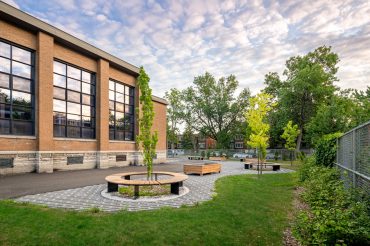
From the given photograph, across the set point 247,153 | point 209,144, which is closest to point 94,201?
point 247,153

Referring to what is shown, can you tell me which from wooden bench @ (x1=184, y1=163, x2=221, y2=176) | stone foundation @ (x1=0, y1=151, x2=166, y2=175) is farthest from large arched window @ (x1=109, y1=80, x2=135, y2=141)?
wooden bench @ (x1=184, y1=163, x2=221, y2=176)

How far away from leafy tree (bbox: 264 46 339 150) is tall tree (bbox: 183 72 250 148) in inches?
428

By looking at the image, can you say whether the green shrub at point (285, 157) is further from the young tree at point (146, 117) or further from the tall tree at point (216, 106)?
the young tree at point (146, 117)

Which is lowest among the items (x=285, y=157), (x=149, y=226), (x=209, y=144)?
(x=209, y=144)

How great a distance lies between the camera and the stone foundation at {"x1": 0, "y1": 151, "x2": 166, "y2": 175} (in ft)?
49.5

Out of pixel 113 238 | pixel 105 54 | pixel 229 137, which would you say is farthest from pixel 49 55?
pixel 229 137

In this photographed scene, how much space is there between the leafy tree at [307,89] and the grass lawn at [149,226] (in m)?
35.9

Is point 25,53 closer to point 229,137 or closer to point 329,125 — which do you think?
point 329,125

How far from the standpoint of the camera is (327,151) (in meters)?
12.5

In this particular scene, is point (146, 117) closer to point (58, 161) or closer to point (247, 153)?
point (58, 161)

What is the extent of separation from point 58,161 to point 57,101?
15.0 feet

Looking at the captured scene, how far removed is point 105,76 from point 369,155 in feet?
68.9

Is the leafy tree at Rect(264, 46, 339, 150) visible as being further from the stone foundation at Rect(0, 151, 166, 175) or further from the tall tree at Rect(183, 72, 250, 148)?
the stone foundation at Rect(0, 151, 166, 175)

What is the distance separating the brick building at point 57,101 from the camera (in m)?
15.4
